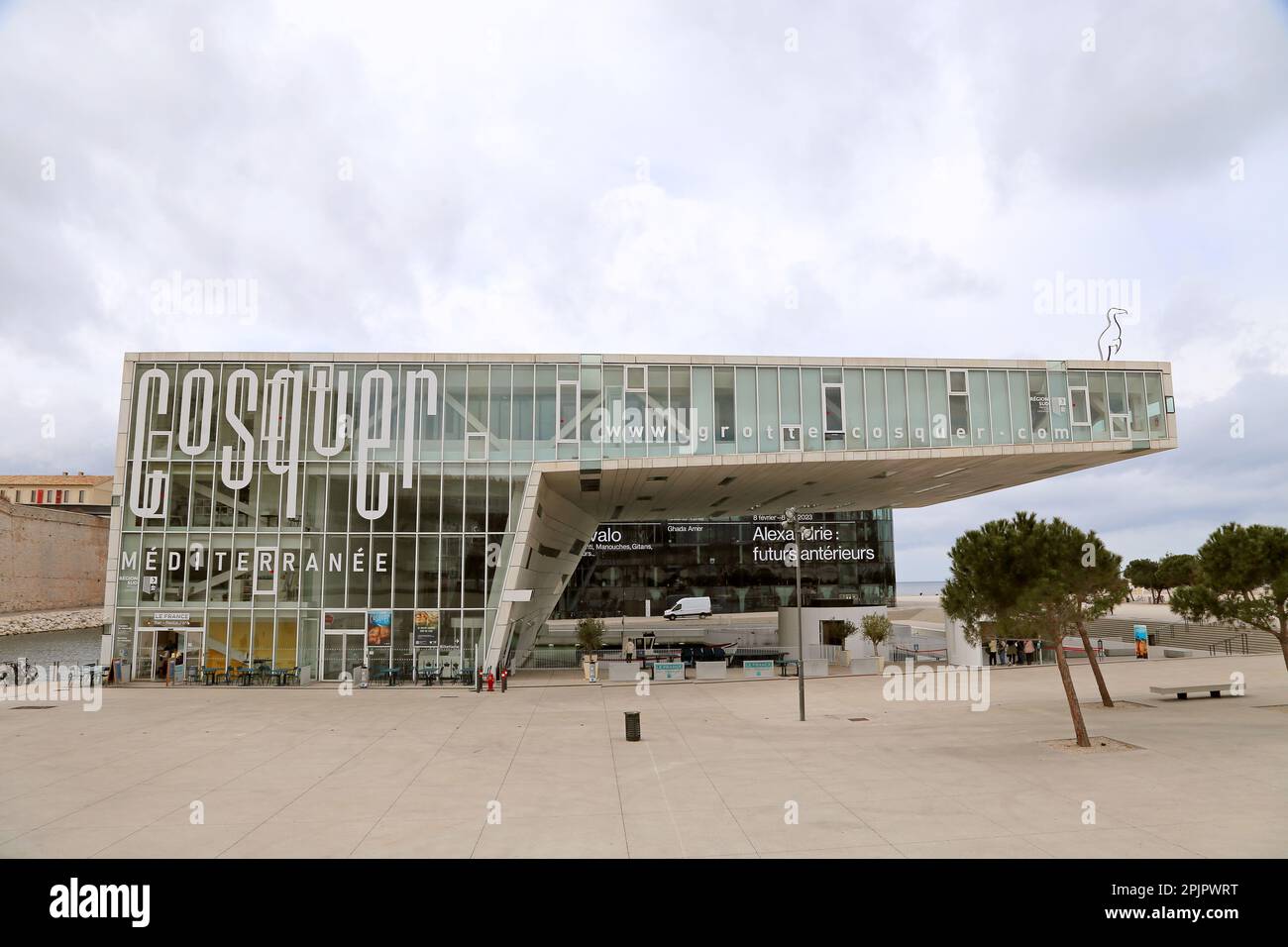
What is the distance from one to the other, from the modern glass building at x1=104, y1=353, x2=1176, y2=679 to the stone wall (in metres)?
58.0

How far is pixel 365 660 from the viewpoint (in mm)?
32406

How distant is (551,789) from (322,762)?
232 inches

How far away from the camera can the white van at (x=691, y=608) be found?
270 ft

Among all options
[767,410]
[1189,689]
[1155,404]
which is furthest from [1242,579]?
[767,410]

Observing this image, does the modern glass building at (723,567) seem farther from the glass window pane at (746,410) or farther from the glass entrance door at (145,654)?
the glass entrance door at (145,654)

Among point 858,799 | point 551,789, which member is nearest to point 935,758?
point 858,799

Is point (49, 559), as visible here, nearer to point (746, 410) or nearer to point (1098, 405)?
point (746, 410)

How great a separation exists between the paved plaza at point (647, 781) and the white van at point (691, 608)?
56685mm

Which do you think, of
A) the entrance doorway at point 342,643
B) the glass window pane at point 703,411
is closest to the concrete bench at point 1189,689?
the glass window pane at point 703,411

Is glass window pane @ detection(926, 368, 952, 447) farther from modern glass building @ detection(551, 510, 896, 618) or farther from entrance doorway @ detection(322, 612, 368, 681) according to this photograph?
modern glass building @ detection(551, 510, 896, 618)

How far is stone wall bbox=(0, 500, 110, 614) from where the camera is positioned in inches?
3095

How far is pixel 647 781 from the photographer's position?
49.5 ft
